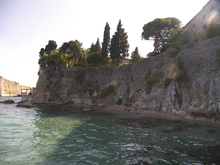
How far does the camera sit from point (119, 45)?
39281 millimetres

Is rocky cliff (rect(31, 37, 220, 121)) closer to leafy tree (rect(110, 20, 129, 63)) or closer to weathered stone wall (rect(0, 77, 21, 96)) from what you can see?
leafy tree (rect(110, 20, 129, 63))

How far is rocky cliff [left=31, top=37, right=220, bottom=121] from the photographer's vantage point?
52.1ft

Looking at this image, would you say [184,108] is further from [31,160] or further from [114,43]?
[114,43]

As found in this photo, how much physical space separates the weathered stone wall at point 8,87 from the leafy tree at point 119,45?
52313 millimetres

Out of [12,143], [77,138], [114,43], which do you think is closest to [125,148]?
[77,138]

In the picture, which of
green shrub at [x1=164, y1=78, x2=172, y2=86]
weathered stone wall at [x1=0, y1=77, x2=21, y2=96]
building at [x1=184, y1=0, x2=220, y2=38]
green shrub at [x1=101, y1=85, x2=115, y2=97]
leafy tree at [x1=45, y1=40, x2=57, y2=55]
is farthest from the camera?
weathered stone wall at [x1=0, y1=77, x2=21, y2=96]

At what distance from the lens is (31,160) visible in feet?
18.9

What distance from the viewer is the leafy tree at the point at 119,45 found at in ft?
127

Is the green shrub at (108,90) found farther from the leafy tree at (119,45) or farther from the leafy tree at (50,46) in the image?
the leafy tree at (50,46)

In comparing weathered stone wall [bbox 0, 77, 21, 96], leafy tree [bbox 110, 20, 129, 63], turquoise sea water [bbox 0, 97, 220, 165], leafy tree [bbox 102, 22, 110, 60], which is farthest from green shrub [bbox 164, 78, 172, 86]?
weathered stone wall [bbox 0, 77, 21, 96]

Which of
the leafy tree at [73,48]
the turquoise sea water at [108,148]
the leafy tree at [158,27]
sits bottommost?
the turquoise sea water at [108,148]

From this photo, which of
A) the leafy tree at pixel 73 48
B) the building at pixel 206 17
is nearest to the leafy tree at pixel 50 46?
the leafy tree at pixel 73 48

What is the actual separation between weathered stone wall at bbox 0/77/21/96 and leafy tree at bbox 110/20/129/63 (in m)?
52.3

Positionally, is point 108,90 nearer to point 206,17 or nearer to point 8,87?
point 206,17
